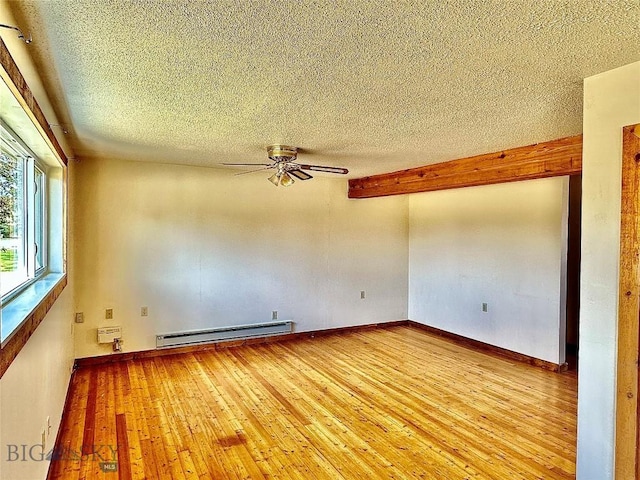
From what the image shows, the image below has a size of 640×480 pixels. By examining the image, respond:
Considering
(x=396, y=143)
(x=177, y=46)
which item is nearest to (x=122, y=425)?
(x=177, y=46)

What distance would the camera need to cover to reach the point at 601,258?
192 centimetres

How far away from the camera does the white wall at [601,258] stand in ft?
6.11

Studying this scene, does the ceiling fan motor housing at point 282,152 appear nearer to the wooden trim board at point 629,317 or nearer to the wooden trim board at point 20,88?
the wooden trim board at point 20,88

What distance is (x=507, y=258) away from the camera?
493cm

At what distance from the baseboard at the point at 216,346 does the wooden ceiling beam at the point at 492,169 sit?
211 centimetres

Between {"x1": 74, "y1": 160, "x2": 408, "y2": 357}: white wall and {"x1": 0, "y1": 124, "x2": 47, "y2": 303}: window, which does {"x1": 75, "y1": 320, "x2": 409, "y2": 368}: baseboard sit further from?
{"x1": 0, "y1": 124, "x2": 47, "y2": 303}: window

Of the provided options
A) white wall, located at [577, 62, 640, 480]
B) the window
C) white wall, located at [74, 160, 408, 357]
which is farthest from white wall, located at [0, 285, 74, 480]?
white wall, located at [577, 62, 640, 480]

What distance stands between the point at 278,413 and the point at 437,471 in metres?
1.34

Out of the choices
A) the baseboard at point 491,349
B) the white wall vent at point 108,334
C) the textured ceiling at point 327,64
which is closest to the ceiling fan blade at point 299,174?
the textured ceiling at point 327,64

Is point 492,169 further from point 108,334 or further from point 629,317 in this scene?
point 108,334

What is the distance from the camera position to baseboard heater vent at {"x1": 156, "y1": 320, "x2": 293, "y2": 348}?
478cm

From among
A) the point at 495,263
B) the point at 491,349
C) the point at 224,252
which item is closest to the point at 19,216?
the point at 224,252

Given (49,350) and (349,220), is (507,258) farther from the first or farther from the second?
(49,350)

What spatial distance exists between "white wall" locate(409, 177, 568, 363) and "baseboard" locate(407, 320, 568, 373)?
59 millimetres
